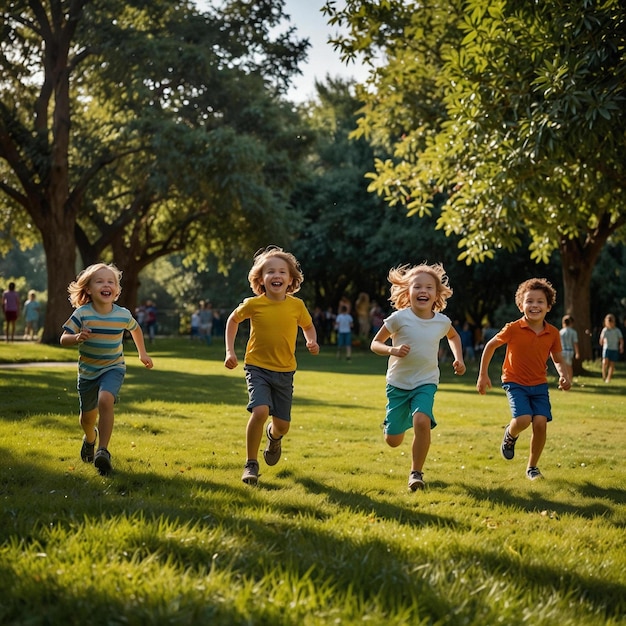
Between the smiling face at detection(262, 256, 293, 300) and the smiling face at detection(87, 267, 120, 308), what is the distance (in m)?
1.25

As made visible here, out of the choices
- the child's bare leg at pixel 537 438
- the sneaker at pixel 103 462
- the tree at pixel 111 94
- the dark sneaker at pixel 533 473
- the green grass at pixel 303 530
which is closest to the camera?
the green grass at pixel 303 530

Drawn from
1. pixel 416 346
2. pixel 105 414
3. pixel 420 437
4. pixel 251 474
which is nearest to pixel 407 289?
pixel 416 346

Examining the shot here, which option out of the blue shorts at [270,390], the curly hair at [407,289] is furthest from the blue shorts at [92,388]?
the curly hair at [407,289]

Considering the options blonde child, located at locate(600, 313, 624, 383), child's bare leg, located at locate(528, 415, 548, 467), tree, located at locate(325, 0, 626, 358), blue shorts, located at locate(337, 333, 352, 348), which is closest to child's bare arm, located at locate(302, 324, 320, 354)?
child's bare leg, located at locate(528, 415, 548, 467)

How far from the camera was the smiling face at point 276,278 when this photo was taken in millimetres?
7031

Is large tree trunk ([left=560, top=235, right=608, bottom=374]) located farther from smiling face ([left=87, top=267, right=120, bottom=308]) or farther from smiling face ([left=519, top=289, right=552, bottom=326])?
smiling face ([left=87, top=267, right=120, bottom=308])

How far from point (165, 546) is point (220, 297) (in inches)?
1970

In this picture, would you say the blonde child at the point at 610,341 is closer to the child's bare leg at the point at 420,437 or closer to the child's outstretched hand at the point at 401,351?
the child's bare leg at the point at 420,437

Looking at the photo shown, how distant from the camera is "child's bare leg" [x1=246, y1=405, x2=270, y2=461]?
680 cm

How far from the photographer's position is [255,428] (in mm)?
6832

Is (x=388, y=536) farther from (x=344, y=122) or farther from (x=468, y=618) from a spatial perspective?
(x=344, y=122)

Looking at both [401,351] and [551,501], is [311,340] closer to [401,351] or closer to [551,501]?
[401,351]

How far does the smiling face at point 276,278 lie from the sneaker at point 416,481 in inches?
70.4

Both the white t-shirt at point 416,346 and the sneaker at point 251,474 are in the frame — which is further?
the white t-shirt at point 416,346
